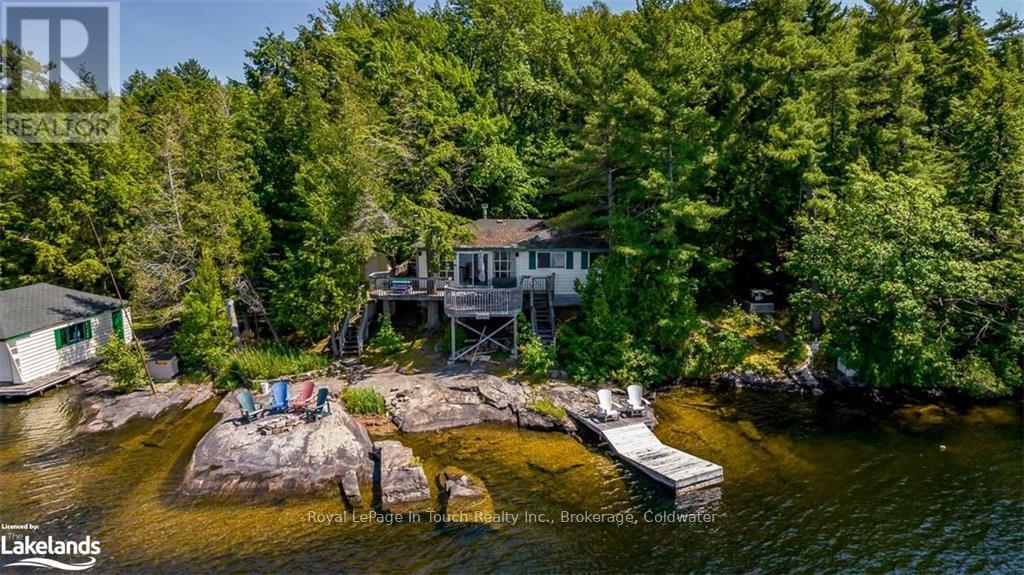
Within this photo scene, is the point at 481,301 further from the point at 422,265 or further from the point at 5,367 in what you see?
the point at 5,367

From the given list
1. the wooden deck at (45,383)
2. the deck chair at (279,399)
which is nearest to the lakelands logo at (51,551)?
the deck chair at (279,399)

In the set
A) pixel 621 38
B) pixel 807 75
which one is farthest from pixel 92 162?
pixel 807 75

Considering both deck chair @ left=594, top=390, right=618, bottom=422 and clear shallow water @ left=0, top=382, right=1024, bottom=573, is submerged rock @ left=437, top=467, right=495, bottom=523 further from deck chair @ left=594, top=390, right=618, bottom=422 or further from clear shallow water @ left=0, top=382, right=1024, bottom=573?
deck chair @ left=594, top=390, right=618, bottom=422

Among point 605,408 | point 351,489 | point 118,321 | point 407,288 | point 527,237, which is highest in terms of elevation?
point 527,237

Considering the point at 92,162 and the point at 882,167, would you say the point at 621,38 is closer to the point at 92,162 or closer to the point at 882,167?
the point at 882,167

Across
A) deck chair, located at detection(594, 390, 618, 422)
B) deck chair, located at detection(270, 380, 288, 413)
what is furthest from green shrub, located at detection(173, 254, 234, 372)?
deck chair, located at detection(594, 390, 618, 422)

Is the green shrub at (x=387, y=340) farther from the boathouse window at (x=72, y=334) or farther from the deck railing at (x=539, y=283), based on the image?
the boathouse window at (x=72, y=334)

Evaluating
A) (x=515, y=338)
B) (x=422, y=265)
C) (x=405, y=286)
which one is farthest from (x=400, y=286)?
(x=515, y=338)
